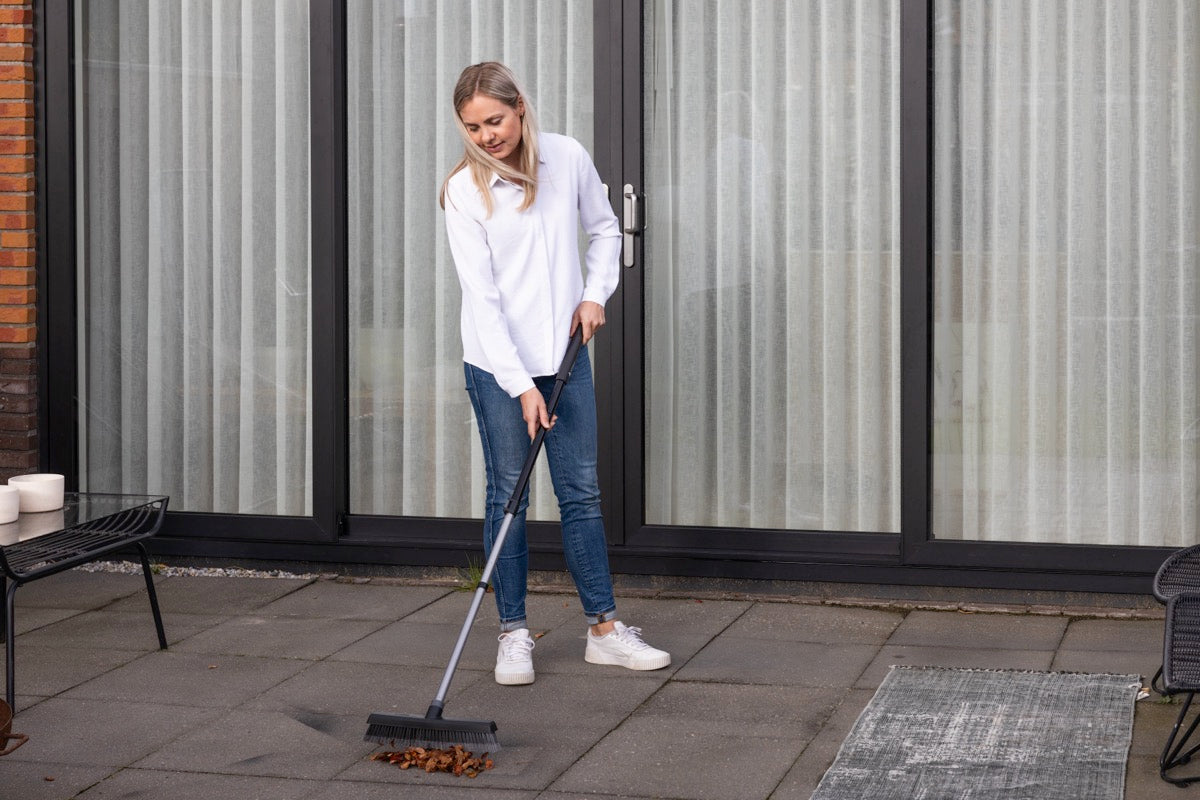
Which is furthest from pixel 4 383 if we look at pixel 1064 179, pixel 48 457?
pixel 1064 179

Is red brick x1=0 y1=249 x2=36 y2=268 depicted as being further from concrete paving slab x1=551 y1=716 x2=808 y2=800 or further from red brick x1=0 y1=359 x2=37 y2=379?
concrete paving slab x1=551 y1=716 x2=808 y2=800

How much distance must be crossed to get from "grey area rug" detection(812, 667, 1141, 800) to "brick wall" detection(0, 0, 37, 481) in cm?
355

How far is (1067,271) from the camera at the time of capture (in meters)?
5.24

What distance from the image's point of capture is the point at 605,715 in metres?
4.10

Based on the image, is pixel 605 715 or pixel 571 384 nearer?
pixel 605 715

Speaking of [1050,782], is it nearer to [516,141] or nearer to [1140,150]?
[516,141]

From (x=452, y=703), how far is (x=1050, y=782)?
1592 mm

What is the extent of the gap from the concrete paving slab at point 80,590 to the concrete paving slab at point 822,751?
101 inches

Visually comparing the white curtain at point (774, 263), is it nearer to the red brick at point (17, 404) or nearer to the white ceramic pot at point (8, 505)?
the white ceramic pot at point (8, 505)

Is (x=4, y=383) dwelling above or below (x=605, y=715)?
above

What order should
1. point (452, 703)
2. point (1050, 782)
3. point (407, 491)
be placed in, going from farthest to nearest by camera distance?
point (407, 491) → point (452, 703) → point (1050, 782)

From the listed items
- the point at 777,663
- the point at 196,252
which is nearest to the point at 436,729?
the point at 777,663

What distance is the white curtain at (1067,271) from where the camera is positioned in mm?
5148

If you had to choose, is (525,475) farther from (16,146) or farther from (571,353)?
(16,146)
